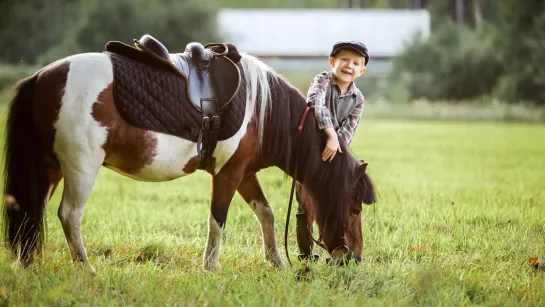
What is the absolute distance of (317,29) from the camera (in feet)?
127

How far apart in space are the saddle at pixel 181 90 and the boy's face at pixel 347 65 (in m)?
0.68

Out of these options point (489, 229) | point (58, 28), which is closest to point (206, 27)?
point (58, 28)

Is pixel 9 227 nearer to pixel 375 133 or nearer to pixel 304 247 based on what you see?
pixel 304 247

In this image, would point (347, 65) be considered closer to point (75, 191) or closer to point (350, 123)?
point (350, 123)

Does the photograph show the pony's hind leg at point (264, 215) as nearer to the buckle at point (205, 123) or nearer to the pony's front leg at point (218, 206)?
the pony's front leg at point (218, 206)

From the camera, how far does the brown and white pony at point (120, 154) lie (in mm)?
4391

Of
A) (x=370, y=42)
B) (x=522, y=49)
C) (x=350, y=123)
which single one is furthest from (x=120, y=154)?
(x=370, y=42)

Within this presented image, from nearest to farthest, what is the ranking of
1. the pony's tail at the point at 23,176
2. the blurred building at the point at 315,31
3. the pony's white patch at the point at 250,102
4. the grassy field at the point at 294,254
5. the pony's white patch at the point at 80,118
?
1. the grassy field at the point at 294,254
2. the pony's white patch at the point at 80,118
3. the pony's tail at the point at 23,176
4. the pony's white patch at the point at 250,102
5. the blurred building at the point at 315,31

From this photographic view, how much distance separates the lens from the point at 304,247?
539 cm

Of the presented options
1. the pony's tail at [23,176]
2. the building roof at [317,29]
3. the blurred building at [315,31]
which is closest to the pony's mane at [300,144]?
the pony's tail at [23,176]

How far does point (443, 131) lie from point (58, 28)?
73.3 ft

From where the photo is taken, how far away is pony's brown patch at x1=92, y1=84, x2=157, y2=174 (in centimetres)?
442

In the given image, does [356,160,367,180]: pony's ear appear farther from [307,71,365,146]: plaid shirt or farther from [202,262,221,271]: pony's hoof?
[202,262,221,271]: pony's hoof

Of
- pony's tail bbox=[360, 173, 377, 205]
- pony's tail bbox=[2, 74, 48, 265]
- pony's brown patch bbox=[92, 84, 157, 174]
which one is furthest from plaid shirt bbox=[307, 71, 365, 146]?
pony's tail bbox=[2, 74, 48, 265]
